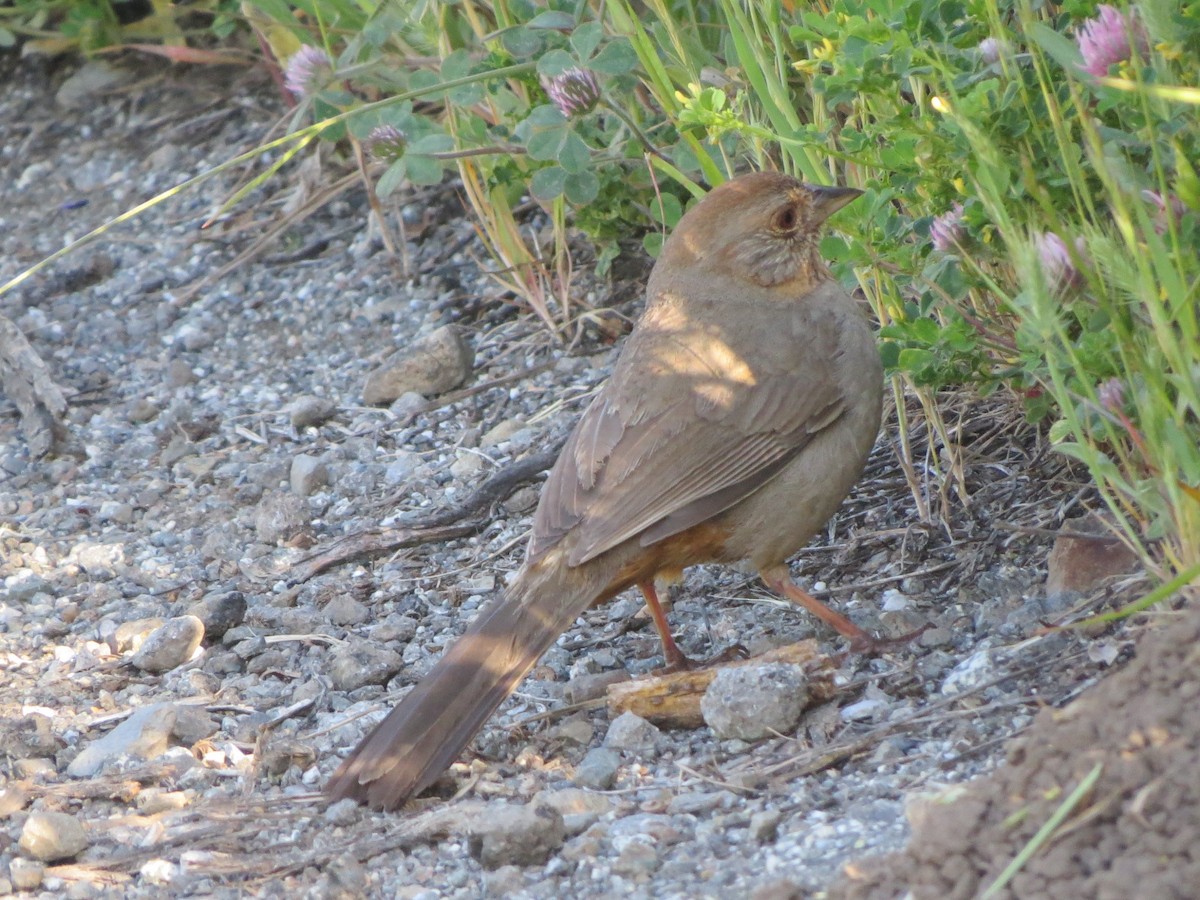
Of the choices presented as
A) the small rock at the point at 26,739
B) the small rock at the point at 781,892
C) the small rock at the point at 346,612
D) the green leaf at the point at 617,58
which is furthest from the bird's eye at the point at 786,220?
the small rock at the point at 26,739

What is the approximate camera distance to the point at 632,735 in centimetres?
395

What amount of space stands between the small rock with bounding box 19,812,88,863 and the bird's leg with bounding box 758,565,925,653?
6.77ft

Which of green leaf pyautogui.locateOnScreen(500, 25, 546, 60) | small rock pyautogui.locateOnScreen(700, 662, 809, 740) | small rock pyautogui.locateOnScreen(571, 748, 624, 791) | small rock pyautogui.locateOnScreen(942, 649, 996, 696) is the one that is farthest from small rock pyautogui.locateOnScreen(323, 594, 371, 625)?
small rock pyautogui.locateOnScreen(942, 649, 996, 696)

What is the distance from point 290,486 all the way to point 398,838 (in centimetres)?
273

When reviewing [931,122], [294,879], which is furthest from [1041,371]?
[294,879]

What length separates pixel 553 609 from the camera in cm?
426

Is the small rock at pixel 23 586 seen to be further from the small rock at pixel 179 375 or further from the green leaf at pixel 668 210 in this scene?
the green leaf at pixel 668 210

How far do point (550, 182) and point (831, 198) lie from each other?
1.12 meters

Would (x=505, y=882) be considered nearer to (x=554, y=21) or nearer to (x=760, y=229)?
(x=760, y=229)

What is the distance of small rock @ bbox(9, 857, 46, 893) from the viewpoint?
3.49 m

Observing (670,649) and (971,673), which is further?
(670,649)

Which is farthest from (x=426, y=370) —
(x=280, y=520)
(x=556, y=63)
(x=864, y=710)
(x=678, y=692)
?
(x=864, y=710)

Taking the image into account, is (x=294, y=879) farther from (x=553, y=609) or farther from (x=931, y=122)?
(x=931, y=122)

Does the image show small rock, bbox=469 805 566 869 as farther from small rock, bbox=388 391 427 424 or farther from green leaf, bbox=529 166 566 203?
small rock, bbox=388 391 427 424
